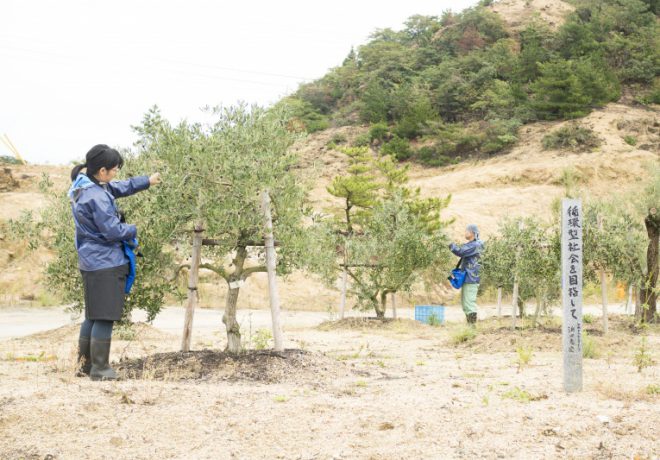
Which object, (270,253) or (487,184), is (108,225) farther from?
(487,184)

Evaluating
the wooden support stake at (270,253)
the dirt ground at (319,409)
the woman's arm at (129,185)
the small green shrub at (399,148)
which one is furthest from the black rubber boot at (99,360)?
the small green shrub at (399,148)

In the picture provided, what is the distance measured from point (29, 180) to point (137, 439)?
31477 millimetres

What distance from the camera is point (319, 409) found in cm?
529

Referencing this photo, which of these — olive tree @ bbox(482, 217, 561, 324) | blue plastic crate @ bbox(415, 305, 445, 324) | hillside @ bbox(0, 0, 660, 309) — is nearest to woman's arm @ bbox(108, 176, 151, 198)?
olive tree @ bbox(482, 217, 561, 324)

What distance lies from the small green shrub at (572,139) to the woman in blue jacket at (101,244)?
119 ft

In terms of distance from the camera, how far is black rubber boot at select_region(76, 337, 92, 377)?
6.31m

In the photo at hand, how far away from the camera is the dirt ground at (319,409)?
14.4ft

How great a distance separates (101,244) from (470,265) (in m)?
7.31

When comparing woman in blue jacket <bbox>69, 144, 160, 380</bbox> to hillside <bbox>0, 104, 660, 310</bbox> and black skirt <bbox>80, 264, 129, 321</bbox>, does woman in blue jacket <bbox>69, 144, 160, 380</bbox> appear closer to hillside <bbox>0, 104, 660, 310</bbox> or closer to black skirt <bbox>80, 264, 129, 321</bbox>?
black skirt <bbox>80, 264, 129, 321</bbox>

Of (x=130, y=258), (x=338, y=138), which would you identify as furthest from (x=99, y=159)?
(x=338, y=138)

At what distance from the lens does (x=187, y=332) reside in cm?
734

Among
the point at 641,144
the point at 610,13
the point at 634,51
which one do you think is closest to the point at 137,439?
the point at 641,144

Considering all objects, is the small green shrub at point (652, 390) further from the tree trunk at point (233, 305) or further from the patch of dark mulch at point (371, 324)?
the patch of dark mulch at point (371, 324)

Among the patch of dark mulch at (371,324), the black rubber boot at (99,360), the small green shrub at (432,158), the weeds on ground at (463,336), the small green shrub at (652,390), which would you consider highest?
the small green shrub at (432,158)
